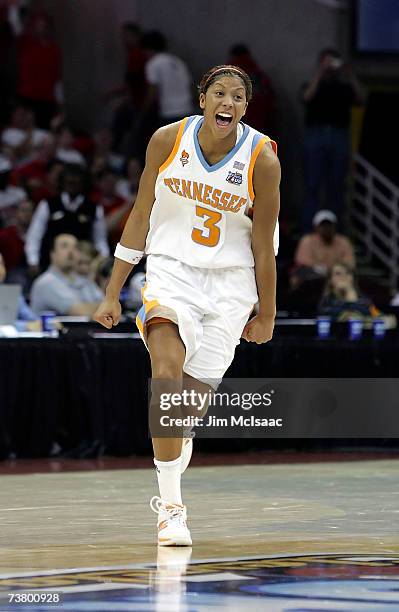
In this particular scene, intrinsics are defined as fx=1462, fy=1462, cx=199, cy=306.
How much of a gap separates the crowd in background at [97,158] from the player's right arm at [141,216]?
5426 mm

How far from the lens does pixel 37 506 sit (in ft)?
24.2

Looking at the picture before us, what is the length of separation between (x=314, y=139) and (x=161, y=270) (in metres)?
10.1

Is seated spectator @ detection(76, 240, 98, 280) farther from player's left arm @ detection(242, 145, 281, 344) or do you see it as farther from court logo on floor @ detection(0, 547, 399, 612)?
court logo on floor @ detection(0, 547, 399, 612)

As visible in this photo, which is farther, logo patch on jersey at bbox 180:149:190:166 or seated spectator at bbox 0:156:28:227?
seated spectator at bbox 0:156:28:227

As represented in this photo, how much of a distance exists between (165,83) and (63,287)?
19.4 feet

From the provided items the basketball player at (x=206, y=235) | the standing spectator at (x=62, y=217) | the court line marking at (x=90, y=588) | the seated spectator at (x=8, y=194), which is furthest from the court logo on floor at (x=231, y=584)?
the seated spectator at (x=8, y=194)

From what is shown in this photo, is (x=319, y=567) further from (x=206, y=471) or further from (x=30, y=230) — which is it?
(x=30, y=230)

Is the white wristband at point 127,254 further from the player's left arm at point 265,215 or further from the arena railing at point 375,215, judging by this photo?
the arena railing at point 375,215

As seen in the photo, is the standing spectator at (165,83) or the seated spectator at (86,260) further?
the standing spectator at (165,83)

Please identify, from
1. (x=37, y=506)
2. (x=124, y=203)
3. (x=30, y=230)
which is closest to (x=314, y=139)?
(x=124, y=203)

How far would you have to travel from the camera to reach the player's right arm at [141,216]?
19.9 ft

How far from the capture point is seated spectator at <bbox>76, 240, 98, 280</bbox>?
472 inches

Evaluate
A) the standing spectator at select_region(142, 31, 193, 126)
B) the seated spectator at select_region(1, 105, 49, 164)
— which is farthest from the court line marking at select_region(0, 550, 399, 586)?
the standing spectator at select_region(142, 31, 193, 126)

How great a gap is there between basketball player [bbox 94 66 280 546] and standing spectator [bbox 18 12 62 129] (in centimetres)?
1133
